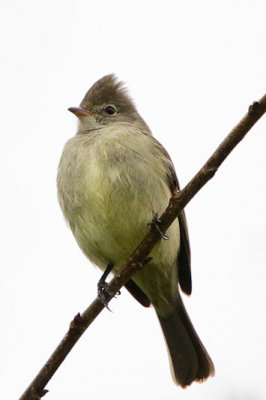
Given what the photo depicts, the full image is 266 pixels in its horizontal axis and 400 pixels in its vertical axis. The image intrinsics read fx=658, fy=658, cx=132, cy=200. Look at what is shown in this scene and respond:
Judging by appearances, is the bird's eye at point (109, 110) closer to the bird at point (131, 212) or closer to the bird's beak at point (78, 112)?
the bird at point (131, 212)

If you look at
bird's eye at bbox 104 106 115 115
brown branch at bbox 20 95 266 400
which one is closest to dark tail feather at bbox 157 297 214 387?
bird's eye at bbox 104 106 115 115

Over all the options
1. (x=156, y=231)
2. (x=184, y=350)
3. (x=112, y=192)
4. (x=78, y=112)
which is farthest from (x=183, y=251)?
(x=156, y=231)

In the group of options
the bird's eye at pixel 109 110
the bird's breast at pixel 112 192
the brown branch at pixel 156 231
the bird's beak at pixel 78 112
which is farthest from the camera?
the bird's eye at pixel 109 110

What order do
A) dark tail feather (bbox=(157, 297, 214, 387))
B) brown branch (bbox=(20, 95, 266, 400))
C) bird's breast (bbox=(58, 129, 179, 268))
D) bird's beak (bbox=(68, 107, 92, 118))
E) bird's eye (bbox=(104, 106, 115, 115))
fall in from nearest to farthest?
brown branch (bbox=(20, 95, 266, 400)) < bird's breast (bbox=(58, 129, 179, 268)) < dark tail feather (bbox=(157, 297, 214, 387)) < bird's beak (bbox=(68, 107, 92, 118)) < bird's eye (bbox=(104, 106, 115, 115))

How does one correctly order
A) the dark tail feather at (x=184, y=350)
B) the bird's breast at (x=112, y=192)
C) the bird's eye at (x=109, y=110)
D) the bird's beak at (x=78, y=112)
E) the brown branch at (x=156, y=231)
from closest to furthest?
the brown branch at (x=156, y=231), the bird's breast at (x=112, y=192), the dark tail feather at (x=184, y=350), the bird's beak at (x=78, y=112), the bird's eye at (x=109, y=110)

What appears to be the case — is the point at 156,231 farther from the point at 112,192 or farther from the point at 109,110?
the point at 109,110

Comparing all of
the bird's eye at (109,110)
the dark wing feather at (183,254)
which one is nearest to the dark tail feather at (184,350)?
the dark wing feather at (183,254)

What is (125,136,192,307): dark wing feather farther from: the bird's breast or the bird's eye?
the bird's eye
